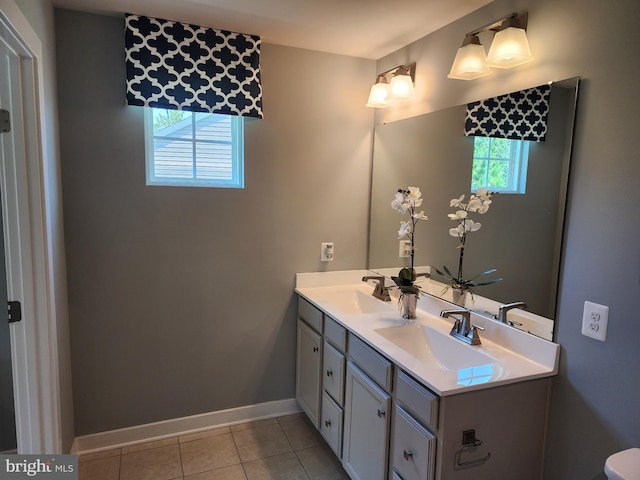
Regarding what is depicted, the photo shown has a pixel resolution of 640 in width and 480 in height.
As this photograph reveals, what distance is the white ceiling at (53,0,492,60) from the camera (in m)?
2.05

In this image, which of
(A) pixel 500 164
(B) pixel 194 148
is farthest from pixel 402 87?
(B) pixel 194 148

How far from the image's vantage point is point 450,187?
2287 millimetres

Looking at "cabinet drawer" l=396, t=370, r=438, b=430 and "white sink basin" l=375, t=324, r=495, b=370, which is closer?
"cabinet drawer" l=396, t=370, r=438, b=430

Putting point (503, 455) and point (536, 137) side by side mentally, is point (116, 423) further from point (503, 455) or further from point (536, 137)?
point (536, 137)

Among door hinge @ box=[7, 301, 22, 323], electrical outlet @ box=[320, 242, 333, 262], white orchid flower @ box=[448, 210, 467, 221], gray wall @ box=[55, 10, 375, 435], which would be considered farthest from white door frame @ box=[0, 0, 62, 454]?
white orchid flower @ box=[448, 210, 467, 221]

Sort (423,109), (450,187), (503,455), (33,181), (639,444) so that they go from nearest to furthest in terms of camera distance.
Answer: (639,444)
(503,455)
(33,181)
(450,187)
(423,109)

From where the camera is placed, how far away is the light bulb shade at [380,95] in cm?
260

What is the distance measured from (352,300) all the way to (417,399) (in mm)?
1227

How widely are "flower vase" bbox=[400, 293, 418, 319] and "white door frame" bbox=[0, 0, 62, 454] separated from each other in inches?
67.3

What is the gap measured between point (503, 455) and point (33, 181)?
2170 mm

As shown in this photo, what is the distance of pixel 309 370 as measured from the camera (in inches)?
105

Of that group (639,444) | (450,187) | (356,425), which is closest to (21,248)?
(356,425)

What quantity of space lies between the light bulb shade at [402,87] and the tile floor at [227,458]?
2178 mm

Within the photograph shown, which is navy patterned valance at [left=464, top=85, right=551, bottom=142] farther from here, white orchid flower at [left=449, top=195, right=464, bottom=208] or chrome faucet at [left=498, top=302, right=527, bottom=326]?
chrome faucet at [left=498, top=302, right=527, bottom=326]
